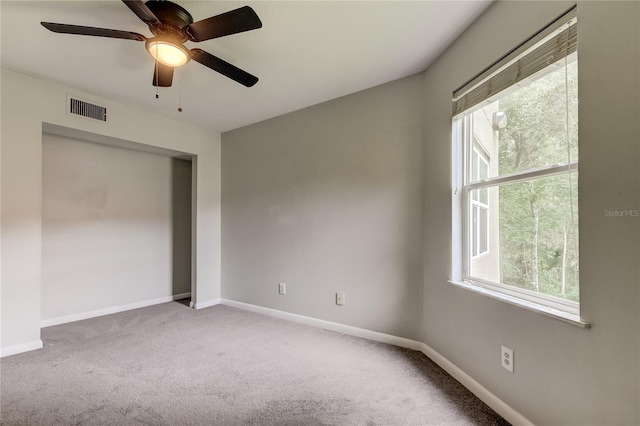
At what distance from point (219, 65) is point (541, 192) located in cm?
207

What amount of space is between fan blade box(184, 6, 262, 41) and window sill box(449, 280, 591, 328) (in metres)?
2.02

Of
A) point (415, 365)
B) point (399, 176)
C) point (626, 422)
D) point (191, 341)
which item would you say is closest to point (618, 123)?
point (626, 422)

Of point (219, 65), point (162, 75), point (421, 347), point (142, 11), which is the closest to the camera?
point (142, 11)

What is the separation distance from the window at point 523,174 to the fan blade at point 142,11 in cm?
191

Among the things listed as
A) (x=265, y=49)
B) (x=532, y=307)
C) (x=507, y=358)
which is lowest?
(x=507, y=358)

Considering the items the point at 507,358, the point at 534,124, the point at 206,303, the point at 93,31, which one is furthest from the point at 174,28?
the point at 206,303

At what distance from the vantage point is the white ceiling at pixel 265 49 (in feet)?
5.70

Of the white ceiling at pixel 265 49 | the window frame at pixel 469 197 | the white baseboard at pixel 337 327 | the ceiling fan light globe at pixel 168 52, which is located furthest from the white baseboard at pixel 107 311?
the window frame at pixel 469 197

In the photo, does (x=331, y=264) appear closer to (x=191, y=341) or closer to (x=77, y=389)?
(x=191, y=341)

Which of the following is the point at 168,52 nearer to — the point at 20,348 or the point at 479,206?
the point at 479,206

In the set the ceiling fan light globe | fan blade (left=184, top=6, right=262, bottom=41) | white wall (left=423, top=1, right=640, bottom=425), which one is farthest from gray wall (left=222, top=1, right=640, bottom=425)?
the ceiling fan light globe

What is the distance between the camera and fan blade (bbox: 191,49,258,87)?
1.77 m

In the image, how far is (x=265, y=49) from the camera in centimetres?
214

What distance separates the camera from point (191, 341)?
2715 mm
